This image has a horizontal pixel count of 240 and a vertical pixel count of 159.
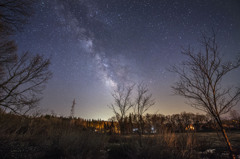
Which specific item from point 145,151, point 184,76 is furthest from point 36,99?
point 184,76

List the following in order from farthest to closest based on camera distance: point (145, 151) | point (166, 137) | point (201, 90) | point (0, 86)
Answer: point (0, 86), point (166, 137), point (145, 151), point (201, 90)

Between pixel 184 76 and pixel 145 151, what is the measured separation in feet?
12.3

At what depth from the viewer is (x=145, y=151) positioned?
4762 millimetres

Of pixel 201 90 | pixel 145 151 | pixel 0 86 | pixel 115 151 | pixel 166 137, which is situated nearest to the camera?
pixel 201 90

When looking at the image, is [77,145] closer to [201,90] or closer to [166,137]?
[166,137]

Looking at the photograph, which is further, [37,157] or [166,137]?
[166,137]

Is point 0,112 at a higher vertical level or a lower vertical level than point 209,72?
lower

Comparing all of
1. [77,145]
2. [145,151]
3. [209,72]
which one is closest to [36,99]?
[77,145]

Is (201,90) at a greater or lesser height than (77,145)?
greater

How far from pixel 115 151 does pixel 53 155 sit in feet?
10.9

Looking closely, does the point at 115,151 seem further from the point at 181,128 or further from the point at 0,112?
the point at 0,112

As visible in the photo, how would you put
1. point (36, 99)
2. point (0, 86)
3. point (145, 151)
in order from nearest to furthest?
point (145, 151)
point (0, 86)
point (36, 99)

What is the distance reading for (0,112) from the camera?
6832 mm

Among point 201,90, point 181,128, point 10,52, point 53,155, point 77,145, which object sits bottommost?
point 53,155
